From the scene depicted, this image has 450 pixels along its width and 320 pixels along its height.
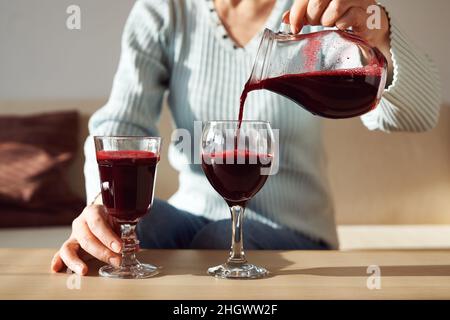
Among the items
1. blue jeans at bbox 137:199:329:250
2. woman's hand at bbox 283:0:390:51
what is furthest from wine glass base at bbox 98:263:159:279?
woman's hand at bbox 283:0:390:51

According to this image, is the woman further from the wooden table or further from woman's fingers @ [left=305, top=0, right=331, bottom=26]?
woman's fingers @ [left=305, top=0, right=331, bottom=26]

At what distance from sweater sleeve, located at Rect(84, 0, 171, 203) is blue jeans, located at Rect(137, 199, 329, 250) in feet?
0.77

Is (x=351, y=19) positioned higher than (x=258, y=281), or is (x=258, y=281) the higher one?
(x=351, y=19)

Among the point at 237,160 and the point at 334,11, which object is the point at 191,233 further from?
the point at 334,11

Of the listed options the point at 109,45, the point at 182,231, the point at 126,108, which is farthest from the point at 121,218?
the point at 109,45

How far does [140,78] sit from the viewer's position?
1.54m

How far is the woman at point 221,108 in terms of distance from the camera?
130 cm

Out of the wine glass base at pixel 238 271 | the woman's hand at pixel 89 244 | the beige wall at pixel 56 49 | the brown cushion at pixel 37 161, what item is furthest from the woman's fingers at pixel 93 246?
the beige wall at pixel 56 49

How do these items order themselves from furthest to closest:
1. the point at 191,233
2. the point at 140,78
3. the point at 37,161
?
the point at 37,161, the point at 140,78, the point at 191,233

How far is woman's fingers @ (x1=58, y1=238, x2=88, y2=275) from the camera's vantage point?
3.07 ft

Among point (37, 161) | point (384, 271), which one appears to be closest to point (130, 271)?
point (384, 271)

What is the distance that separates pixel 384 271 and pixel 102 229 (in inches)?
16.5

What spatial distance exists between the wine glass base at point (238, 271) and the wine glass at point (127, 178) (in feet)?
0.29

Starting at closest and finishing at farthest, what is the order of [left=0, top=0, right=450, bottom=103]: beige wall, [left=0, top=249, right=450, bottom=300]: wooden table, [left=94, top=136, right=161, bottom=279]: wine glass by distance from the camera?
1. [left=0, top=249, right=450, bottom=300]: wooden table
2. [left=94, top=136, right=161, bottom=279]: wine glass
3. [left=0, top=0, right=450, bottom=103]: beige wall
